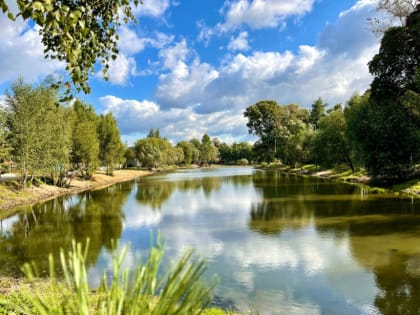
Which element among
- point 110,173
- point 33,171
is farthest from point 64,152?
point 110,173

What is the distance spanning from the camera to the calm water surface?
11.8 m

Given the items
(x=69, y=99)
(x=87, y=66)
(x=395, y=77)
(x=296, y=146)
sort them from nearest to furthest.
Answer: (x=69, y=99) → (x=87, y=66) → (x=395, y=77) → (x=296, y=146)

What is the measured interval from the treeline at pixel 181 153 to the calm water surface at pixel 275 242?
8393 centimetres

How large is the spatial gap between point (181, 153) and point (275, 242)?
141 m

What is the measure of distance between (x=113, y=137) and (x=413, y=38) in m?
59.7

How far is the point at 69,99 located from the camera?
6.06 m

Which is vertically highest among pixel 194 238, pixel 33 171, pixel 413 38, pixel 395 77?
pixel 413 38

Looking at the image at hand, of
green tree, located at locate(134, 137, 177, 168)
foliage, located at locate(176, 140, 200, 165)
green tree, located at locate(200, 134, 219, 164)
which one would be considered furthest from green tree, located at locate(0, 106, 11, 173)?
green tree, located at locate(200, 134, 219, 164)

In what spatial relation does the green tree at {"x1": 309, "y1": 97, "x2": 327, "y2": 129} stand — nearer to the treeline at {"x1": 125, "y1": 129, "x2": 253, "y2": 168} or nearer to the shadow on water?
the treeline at {"x1": 125, "y1": 129, "x2": 253, "y2": 168}

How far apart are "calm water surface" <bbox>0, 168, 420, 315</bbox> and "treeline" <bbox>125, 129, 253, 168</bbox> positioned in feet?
275

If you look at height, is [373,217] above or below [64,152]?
below

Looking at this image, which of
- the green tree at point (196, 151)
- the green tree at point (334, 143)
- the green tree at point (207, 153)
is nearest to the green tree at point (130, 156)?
the green tree at point (196, 151)

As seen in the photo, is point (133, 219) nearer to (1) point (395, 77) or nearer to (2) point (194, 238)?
(2) point (194, 238)

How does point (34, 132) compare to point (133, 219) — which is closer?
point (133, 219)
